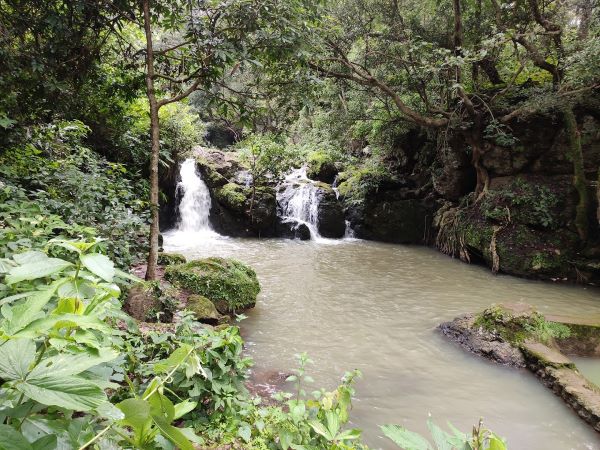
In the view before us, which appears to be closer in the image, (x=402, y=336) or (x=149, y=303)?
(x=149, y=303)

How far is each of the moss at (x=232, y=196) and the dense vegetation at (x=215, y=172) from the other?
8 centimetres

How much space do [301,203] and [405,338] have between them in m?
9.75

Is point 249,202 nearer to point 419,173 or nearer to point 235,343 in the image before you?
point 419,173

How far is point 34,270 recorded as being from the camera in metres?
0.95

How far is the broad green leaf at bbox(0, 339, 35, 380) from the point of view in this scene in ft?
2.40

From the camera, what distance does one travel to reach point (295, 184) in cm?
1522

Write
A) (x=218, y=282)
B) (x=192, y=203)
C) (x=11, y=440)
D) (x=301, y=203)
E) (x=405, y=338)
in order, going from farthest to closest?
(x=301, y=203)
(x=192, y=203)
(x=218, y=282)
(x=405, y=338)
(x=11, y=440)

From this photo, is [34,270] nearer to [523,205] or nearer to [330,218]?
[523,205]

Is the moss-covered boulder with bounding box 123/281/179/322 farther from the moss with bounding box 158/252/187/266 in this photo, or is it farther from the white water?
the white water

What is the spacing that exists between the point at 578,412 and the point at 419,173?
11.2m

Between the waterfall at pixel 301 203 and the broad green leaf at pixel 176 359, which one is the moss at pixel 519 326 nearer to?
the broad green leaf at pixel 176 359

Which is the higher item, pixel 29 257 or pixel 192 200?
pixel 29 257

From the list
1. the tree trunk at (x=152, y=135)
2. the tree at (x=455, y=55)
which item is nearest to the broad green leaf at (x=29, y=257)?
Answer: the tree trunk at (x=152, y=135)

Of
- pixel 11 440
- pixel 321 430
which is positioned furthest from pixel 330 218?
pixel 11 440
